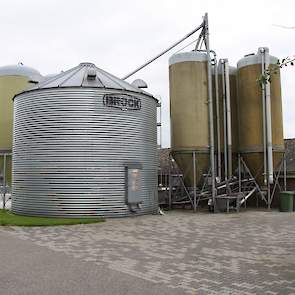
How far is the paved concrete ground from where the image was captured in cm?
817

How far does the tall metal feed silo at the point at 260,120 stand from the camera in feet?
81.1

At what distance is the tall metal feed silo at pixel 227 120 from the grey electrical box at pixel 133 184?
663 centimetres

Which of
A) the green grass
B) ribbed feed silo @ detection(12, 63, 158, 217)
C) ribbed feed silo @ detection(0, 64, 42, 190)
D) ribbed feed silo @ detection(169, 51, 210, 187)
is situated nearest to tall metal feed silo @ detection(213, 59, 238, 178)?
ribbed feed silo @ detection(169, 51, 210, 187)

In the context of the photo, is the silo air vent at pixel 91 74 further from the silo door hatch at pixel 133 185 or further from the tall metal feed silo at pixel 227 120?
the tall metal feed silo at pixel 227 120

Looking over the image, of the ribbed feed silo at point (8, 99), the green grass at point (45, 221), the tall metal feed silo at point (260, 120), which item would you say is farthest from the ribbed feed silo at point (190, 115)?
the ribbed feed silo at point (8, 99)

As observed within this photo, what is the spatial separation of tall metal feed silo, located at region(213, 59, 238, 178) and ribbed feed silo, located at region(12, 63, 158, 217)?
6.16 meters

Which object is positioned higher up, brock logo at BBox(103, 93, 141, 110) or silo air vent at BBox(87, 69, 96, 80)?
silo air vent at BBox(87, 69, 96, 80)

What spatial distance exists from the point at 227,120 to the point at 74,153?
1040 centimetres

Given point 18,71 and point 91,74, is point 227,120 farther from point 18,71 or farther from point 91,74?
point 18,71

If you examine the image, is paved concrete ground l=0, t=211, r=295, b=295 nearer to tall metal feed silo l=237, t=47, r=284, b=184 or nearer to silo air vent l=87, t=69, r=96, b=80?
tall metal feed silo l=237, t=47, r=284, b=184

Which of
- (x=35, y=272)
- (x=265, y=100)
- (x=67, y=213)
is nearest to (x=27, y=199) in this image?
(x=67, y=213)

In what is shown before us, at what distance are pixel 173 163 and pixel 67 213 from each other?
9285 mm

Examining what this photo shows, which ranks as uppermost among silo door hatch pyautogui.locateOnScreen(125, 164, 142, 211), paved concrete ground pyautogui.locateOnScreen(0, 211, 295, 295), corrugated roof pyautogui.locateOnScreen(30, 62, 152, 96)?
corrugated roof pyautogui.locateOnScreen(30, 62, 152, 96)

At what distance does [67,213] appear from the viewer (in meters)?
19.7
